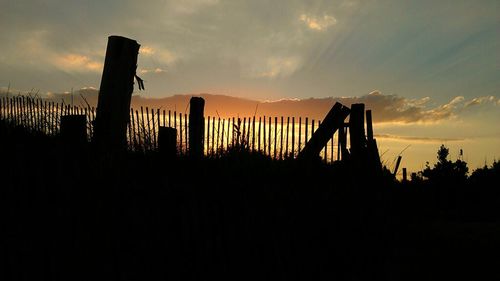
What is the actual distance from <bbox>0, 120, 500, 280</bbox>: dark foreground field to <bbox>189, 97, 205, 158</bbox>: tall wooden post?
3.56 feet

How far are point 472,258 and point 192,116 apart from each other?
458cm

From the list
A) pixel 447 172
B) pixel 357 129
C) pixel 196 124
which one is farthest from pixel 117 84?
pixel 447 172

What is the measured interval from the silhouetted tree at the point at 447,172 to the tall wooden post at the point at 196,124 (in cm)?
1089

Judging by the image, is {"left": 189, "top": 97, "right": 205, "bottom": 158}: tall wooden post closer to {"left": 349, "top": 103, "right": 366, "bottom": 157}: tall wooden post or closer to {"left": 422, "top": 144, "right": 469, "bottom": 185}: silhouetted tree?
{"left": 349, "top": 103, "right": 366, "bottom": 157}: tall wooden post

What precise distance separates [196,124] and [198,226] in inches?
142

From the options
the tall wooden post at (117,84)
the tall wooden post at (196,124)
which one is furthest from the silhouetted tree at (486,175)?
the tall wooden post at (117,84)

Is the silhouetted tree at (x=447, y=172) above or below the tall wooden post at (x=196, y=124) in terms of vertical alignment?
below

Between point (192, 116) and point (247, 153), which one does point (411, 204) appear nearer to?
point (247, 153)

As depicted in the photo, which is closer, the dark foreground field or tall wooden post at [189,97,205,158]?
the dark foreground field

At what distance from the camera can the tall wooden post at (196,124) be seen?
22.8ft

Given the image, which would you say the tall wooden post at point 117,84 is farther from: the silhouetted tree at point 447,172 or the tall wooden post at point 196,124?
the silhouetted tree at point 447,172

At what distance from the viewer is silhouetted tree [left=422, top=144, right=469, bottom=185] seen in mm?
15484

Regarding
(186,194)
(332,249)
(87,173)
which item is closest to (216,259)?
(186,194)

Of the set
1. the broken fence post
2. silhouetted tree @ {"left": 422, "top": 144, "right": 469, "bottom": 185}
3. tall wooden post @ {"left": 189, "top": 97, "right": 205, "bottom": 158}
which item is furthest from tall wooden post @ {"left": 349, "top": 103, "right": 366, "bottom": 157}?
silhouetted tree @ {"left": 422, "top": 144, "right": 469, "bottom": 185}
